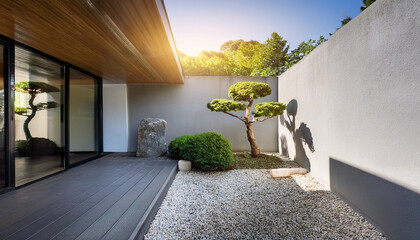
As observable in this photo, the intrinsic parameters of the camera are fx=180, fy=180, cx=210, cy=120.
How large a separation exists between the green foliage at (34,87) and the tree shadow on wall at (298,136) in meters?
4.89

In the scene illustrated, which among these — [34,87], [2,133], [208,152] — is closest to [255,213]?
[208,152]

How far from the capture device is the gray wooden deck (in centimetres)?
156

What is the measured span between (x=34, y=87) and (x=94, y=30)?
1.55m

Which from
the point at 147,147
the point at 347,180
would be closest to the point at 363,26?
the point at 347,180

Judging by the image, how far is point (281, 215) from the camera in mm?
2150

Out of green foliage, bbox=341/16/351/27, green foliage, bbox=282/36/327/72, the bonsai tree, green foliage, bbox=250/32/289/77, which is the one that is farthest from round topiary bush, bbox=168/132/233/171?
green foliage, bbox=250/32/289/77

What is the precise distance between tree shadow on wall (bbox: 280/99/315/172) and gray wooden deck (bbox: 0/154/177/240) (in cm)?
277

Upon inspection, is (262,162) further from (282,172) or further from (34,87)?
(34,87)

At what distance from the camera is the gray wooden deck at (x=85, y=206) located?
1.56 m

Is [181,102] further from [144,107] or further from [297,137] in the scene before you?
[297,137]

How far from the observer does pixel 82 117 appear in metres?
4.29

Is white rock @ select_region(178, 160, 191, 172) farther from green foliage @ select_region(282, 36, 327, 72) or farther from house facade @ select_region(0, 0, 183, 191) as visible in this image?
green foliage @ select_region(282, 36, 327, 72)

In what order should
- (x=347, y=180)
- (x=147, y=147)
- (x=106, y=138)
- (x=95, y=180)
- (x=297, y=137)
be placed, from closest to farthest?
(x=347, y=180), (x=95, y=180), (x=297, y=137), (x=147, y=147), (x=106, y=138)

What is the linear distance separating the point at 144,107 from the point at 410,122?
223 inches
